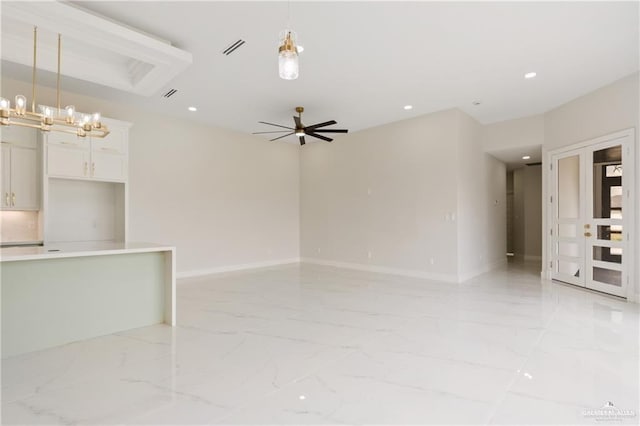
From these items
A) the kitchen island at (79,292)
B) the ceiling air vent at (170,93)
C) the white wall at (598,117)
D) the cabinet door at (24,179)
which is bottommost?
Result: the kitchen island at (79,292)

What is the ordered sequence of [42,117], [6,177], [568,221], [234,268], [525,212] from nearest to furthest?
[42,117] → [6,177] → [568,221] → [234,268] → [525,212]

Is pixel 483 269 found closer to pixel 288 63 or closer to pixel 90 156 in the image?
pixel 288 63

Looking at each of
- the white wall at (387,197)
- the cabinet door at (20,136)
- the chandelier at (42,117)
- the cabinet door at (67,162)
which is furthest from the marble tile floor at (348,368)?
the cabinet door at (20,136)

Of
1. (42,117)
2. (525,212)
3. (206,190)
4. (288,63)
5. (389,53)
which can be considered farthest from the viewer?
(525,212)

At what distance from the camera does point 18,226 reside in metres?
4.49

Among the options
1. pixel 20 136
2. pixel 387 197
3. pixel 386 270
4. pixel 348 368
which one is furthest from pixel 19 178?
pixel 386 270

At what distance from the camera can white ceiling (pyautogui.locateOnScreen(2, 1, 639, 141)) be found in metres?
2.99

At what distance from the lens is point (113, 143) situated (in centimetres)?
485

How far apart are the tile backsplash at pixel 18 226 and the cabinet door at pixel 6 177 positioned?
1.16 ft

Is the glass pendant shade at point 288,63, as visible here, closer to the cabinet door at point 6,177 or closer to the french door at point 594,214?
the cabinet door at point 6,177

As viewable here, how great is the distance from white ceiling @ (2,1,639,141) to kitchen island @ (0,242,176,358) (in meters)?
2.36

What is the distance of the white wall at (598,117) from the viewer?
174 inches

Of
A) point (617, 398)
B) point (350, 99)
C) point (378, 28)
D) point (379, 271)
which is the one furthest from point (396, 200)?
point (617, 398)

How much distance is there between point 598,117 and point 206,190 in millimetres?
6992
